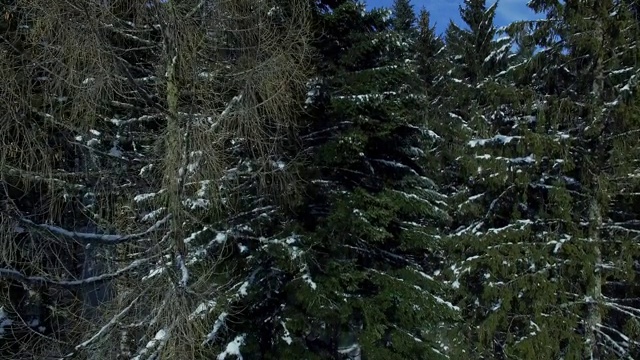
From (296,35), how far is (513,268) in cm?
697

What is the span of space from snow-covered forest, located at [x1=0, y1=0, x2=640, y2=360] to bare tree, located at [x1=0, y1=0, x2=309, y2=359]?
0.09ft

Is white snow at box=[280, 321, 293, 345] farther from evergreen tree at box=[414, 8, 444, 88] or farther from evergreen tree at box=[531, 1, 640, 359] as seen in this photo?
evergreen tree at box=[414, 8, 444, 88]

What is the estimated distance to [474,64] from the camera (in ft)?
49.4

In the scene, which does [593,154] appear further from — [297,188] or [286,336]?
[286,336]

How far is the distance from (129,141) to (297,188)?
2036 millimetres

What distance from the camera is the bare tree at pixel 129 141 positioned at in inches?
193

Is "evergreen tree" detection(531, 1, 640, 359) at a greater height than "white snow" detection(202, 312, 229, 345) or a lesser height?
greater

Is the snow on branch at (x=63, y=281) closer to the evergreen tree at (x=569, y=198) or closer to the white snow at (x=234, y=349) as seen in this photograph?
the white snow at (x=234, y=349)

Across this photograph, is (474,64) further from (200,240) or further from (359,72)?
(200,240)

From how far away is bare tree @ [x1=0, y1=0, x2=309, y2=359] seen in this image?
4.91 metres

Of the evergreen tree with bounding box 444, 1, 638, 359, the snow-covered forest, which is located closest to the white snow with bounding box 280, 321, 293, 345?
the snow-covered forest

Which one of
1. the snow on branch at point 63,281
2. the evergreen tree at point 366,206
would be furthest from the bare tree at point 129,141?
the evergreen tree at point 366,206

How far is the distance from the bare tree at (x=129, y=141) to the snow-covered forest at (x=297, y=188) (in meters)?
0.03

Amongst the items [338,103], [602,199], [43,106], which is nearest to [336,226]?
[338,103]
